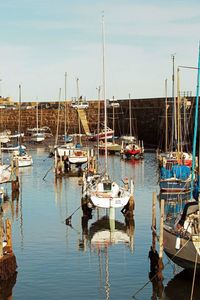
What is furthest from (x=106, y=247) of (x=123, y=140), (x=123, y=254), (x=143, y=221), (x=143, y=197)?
(x=123, y=140)

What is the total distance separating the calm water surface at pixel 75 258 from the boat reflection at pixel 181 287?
0.04 m

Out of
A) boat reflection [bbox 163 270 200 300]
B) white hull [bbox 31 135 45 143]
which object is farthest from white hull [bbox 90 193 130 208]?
white hull [bbox 31 135 45 143]

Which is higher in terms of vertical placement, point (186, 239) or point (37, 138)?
point (186, 239)

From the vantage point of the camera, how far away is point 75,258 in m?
32.1

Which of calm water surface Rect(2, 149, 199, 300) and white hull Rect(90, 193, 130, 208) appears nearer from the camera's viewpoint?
calm water surface Rect(2, 149, 199, 300)

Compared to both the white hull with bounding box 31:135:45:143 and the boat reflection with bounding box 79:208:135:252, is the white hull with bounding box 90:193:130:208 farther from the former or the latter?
the white hull with bounding box 31:135:45:143

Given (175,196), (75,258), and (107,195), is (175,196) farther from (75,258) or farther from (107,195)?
(75,258)

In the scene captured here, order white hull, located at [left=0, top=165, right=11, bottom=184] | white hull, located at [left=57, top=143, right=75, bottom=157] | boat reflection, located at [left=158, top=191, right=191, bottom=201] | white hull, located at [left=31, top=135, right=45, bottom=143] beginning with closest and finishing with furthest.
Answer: boat reflection, located at [left=158, top=191, right=191, bottom=201]
white hull, located at [left=0, top=165, right=11, bottom=184]
white hull, located at [left=57, top=143, right=75, bottom=157]
white hull, located at [left=31, top=135, right=45, bottom=143]

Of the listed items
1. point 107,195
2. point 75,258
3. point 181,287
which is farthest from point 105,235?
point 181,287

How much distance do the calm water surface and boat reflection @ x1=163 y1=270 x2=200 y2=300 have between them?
0.13ft

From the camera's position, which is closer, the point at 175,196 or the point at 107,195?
the point at 107,195

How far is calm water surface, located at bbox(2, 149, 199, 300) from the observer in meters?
27.1

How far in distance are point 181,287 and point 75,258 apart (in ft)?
21.1

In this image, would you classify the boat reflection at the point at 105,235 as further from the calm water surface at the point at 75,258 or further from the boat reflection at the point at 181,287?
the boat reflection at the point at 181,287
